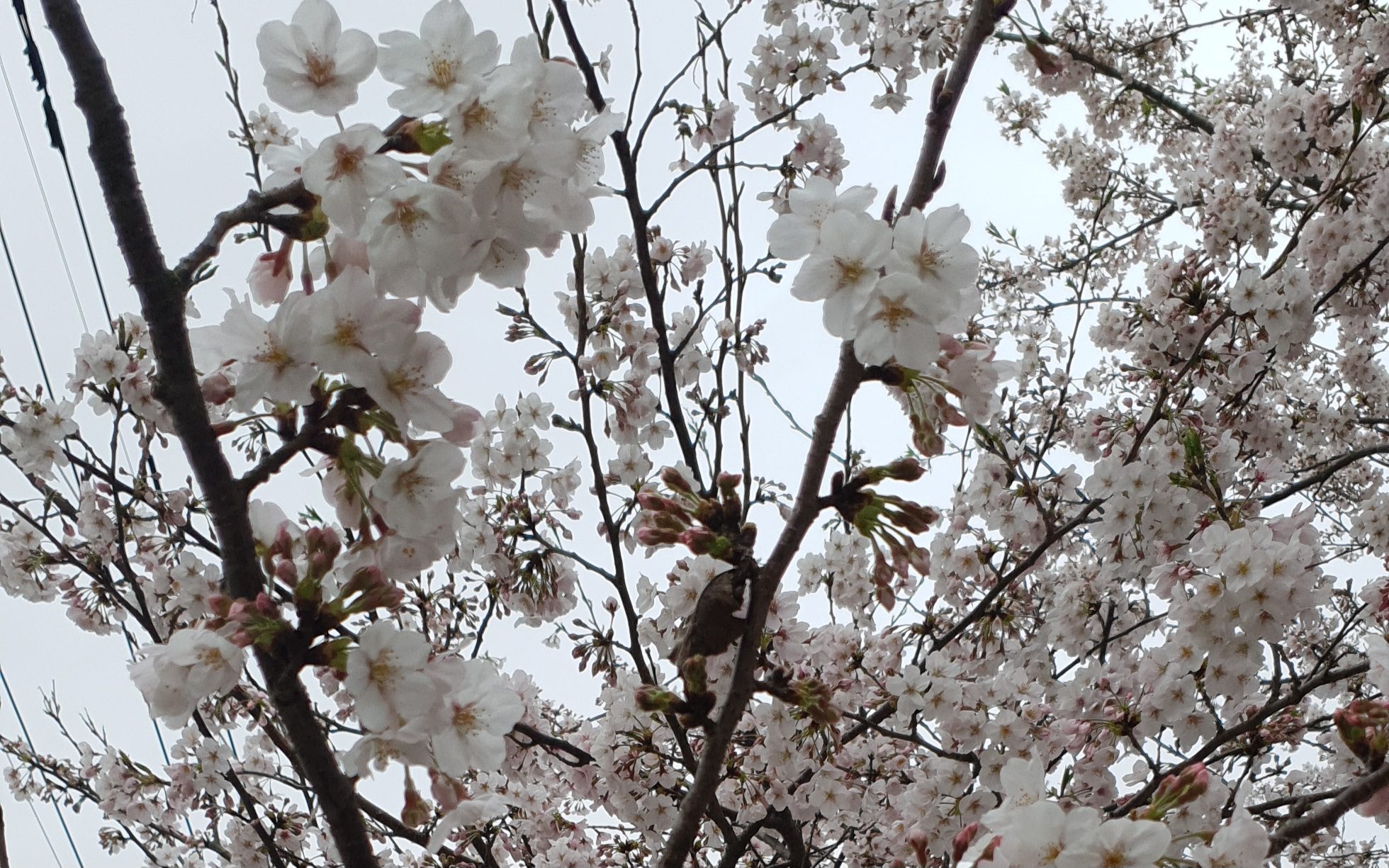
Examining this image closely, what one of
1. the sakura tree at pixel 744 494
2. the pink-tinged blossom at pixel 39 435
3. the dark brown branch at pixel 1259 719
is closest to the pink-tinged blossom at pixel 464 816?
the sakura tree at pixel 744 494

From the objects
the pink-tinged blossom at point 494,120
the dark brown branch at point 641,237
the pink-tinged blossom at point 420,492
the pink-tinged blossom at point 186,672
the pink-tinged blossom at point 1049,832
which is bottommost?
the pink-tinged blossom at point 1049,832

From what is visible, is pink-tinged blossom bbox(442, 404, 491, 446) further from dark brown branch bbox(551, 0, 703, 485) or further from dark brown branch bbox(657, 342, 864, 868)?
dark brown branch bbox(551, 0, 703, 485)

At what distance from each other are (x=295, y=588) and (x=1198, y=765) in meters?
1.12

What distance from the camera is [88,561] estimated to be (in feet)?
10.9

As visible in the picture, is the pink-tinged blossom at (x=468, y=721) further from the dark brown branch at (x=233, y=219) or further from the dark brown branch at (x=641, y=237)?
the dark brown branch at (x=641, y=237)

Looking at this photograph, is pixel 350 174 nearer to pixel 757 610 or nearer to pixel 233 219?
pixel 233 219

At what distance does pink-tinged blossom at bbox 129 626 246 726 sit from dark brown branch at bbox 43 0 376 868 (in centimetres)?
9

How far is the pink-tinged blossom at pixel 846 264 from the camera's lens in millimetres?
1190

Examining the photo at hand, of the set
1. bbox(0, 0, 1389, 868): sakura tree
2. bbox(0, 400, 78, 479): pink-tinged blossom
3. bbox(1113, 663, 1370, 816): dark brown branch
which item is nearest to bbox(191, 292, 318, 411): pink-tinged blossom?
bbox(0, 0, 1389, 868): sakura tree

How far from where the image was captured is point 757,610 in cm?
106

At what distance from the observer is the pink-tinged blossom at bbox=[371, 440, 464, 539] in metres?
0.96

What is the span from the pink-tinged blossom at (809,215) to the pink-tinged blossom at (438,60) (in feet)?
1.55

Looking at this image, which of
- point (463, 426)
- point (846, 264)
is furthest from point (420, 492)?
point (846, 264)

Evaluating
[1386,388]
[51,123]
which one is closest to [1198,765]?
[51,123]
